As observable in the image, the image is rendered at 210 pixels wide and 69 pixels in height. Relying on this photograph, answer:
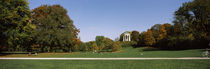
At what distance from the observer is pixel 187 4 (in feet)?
124

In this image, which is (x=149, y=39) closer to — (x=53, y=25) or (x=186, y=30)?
(x=186, y=30)

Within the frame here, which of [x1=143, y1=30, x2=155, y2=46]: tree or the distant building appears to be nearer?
[x1=143, y1=30, x2=155, y2=46]: tree

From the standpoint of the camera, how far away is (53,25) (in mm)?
35000

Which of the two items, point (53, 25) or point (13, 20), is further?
point (53, 25)

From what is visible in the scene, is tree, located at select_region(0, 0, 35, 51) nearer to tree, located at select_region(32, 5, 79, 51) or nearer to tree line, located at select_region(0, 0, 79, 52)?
tree line, located at select_region(0, 0, 79, 52)

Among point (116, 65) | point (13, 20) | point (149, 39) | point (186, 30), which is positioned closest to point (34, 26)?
point (13, 20)

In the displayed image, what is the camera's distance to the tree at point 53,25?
34019mm

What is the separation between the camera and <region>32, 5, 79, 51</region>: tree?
112 feet

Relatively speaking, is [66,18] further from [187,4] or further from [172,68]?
[172,68]

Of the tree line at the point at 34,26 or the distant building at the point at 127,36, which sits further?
the distant building at the point at 127,36

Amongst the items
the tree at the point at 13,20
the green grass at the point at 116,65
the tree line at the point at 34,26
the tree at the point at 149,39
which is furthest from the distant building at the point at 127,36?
the green grass at the point at 116,65

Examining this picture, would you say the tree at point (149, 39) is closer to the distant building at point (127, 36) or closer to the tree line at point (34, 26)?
the tree line at point (34, 26)

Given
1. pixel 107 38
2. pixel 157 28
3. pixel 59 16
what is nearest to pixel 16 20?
pixel 59 16

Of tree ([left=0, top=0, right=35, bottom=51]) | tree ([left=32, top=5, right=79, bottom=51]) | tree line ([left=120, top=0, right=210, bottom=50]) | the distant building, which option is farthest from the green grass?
the distant building
